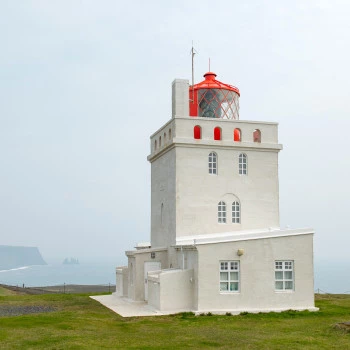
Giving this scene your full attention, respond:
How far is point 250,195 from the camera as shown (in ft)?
80.8

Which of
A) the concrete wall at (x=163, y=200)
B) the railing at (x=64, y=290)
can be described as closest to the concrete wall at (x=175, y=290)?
the concrete wall at (x=163, y=200)

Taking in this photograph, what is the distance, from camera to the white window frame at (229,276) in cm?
2033

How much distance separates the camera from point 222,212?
24.2m

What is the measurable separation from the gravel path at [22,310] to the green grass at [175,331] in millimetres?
1661

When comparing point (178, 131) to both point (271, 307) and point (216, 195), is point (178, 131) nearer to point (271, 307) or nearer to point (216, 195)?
point (216, 195)

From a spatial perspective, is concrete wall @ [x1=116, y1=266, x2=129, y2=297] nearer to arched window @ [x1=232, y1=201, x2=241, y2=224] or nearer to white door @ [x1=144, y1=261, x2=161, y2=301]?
white door @ [x1=144, y1=261, x2=161, y2=301]

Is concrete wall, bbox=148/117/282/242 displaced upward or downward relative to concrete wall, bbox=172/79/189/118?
downward

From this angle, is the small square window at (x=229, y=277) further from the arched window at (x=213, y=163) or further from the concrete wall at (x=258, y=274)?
the arched window at (x=213, y=163)

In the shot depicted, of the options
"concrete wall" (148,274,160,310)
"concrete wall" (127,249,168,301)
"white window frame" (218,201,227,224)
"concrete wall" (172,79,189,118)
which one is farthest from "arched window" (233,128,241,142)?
"concrete wall" (148,274,160,310)

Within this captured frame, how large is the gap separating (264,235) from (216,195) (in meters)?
3.81

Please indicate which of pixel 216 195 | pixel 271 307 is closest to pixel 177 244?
pixel 216 195

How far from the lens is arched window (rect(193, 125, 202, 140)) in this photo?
24312mm

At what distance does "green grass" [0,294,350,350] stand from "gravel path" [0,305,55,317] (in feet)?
5.45

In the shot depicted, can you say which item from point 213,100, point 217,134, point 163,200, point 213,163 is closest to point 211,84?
point 213,100
